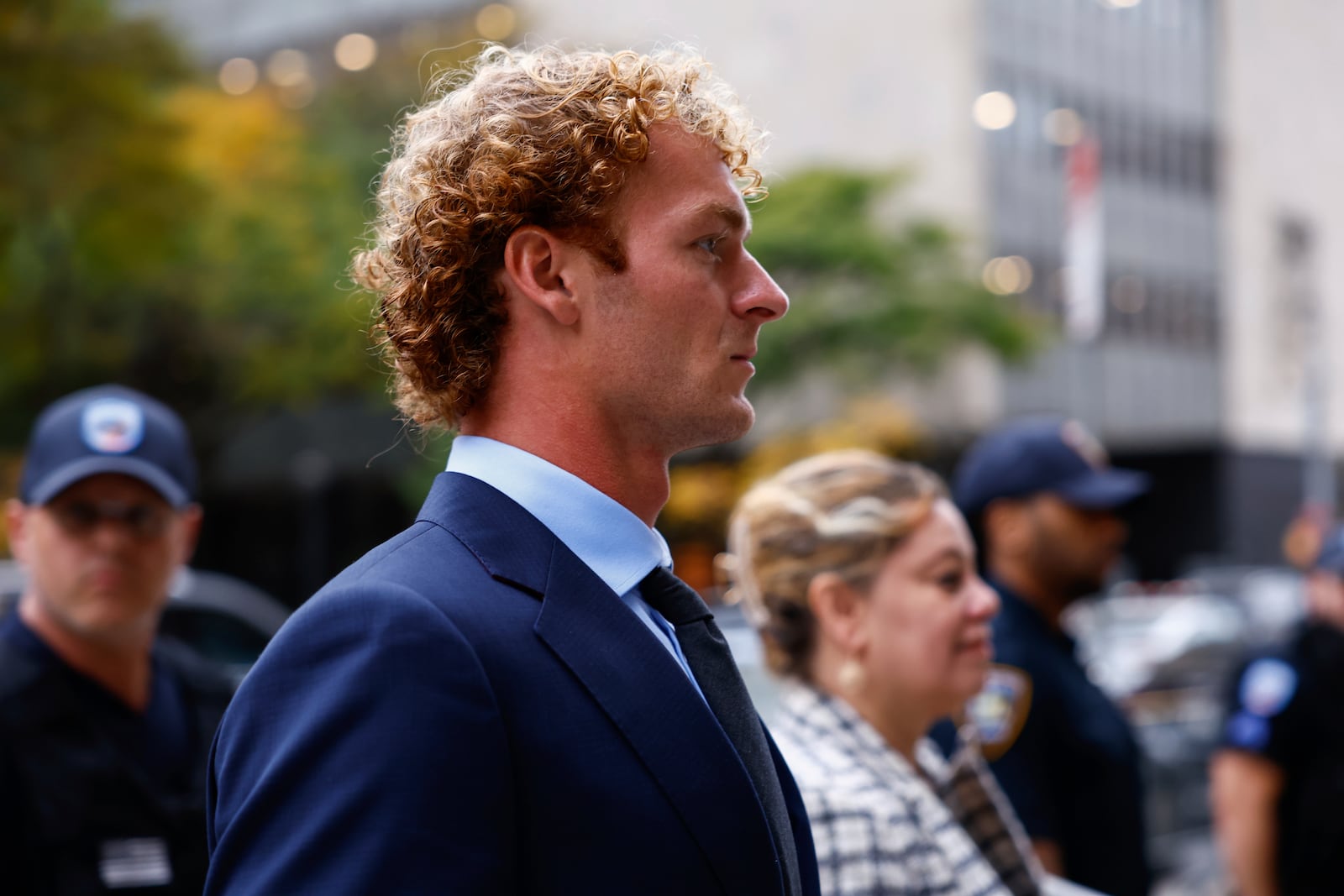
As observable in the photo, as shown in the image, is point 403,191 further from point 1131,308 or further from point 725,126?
point 1131,308

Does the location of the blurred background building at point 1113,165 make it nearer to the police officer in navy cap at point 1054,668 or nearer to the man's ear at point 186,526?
the police officer in navy cap at point 1054,668

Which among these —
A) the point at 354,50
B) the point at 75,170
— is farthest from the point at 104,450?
the point at 354,50

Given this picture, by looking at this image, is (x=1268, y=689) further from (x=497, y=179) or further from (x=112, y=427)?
(x=497, y=179)

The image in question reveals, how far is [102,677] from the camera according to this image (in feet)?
11.2

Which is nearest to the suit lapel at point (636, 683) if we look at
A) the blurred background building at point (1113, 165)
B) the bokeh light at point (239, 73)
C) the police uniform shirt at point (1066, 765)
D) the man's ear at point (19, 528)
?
the man's ear at point (19, 528)

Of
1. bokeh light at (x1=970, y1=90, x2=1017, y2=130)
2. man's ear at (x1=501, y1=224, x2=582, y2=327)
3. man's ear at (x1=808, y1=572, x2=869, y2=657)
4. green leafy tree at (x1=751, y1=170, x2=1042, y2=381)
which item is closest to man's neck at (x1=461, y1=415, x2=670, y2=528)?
man's ear at (x1=501, y1=224, x2=582, y2=327)

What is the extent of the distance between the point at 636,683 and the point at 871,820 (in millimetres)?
1179

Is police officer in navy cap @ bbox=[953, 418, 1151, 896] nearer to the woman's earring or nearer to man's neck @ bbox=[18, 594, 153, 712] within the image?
the woman's earring

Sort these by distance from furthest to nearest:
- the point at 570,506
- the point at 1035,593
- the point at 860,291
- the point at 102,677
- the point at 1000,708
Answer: the point at 860,291 < the point at 1035,593 < the point at 1000,708 < the point at 102,677 < the point at 570,506

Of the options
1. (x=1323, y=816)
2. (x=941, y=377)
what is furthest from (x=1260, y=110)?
(x=1323, y=816)

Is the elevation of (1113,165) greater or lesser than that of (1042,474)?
greater

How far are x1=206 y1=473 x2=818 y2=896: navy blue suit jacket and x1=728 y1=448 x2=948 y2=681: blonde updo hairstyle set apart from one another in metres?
1.49

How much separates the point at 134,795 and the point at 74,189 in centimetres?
1878

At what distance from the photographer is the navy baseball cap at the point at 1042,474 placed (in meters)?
4.52
